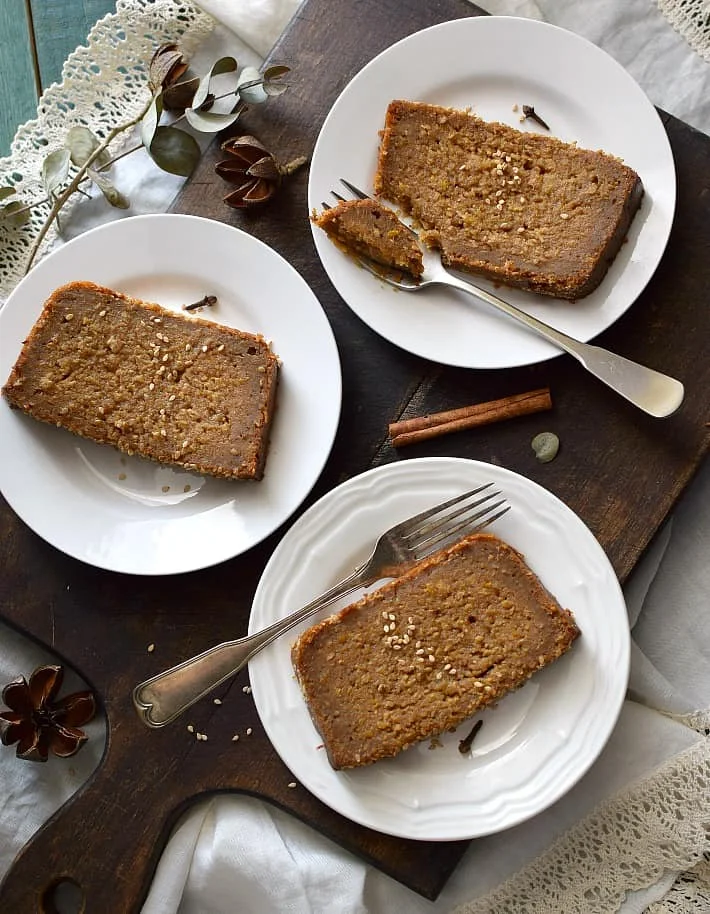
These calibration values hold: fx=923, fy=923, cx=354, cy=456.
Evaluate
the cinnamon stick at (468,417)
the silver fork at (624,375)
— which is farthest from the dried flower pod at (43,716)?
the silver fork at (624,375)

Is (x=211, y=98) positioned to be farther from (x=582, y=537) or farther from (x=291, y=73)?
(x=582, y=537)

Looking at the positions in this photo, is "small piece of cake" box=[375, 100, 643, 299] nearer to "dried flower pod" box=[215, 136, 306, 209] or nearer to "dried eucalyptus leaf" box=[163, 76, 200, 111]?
"dried flower pod" box=[215, 136, 306, 209]

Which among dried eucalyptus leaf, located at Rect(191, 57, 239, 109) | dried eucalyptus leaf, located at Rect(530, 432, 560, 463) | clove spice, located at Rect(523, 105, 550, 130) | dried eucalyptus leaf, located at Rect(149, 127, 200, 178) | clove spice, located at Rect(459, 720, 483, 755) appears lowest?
clove spice, located at Rect(459, 720, 483, 755)

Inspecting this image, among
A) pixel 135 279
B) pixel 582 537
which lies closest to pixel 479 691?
pixel 582 537

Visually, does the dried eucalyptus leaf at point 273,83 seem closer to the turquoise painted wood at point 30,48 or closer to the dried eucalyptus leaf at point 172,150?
the dried eucalyptus leaf at point 172,150

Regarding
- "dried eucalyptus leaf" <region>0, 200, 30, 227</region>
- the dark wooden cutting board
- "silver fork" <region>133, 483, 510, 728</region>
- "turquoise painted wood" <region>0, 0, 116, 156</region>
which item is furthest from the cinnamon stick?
"turquoise painted wood" <region>0, 0, 116, 156</region>

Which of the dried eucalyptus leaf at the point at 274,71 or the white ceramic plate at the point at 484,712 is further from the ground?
the dried eucalyptus leaf at the point at 274,71

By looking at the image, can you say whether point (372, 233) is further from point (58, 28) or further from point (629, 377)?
point (58, 28)

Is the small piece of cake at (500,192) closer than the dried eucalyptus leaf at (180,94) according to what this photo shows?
Yes
